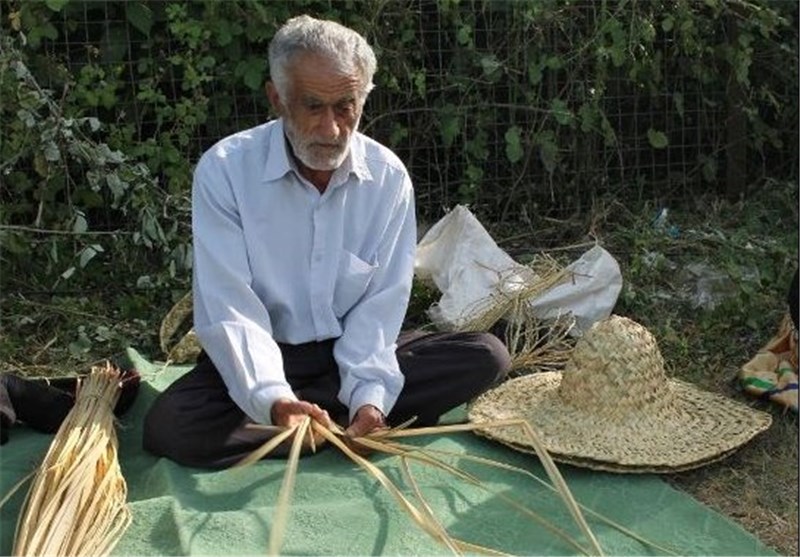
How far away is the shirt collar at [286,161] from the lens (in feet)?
11.6

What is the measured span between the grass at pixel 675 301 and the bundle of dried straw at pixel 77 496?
1.13 m

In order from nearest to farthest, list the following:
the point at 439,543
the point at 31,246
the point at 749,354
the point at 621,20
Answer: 1. the point at 439,543
2. the point at 749,354
3. the point at 31,246
4. the point at 621,20

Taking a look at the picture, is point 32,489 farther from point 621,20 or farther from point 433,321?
point 621,20

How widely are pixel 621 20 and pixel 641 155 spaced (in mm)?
650

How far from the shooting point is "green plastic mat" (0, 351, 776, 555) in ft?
9.71

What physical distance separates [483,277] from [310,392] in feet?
4.18

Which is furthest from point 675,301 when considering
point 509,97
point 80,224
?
point 80,224

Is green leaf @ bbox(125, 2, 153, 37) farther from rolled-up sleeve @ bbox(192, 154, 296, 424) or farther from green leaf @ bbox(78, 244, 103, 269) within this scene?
rolled-up sleeve @ bbox(192, 154, 296, 424)

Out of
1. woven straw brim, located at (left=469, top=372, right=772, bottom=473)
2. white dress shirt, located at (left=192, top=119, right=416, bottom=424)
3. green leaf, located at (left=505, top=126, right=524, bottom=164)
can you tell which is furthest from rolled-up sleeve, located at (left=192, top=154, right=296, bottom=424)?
green leaf, located at (left=505, top=126, right=524, bottom=164)

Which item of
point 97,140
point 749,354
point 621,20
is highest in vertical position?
point 621,20

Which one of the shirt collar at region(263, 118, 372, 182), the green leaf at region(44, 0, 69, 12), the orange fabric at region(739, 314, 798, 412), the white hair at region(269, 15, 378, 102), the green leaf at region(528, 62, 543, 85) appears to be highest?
the white hair at region(269, 15, 378, 102)

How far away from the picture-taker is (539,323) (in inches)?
177

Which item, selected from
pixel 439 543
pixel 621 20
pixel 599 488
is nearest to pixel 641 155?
pixel 621 20

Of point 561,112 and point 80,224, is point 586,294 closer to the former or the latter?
point 561,112
